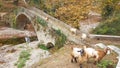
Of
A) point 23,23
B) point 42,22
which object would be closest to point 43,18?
point 42,22

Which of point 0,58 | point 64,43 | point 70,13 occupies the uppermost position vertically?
point 70,13

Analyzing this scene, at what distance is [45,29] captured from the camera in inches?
1137

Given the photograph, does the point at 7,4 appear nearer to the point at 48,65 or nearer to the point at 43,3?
the point at 43,3

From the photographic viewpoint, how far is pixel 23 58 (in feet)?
90.4

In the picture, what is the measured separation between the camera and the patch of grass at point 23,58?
24772mm

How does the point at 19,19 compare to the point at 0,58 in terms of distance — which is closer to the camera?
the point at 0,58

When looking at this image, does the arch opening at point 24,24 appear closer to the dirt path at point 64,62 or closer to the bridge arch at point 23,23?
the bridge arch at point 23,23

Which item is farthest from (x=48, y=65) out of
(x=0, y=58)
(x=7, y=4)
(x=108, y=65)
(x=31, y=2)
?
(x=7, y=4)

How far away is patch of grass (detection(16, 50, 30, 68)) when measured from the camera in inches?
975

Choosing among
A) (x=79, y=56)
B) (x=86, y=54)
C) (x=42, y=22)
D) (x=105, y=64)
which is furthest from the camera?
(x=42, y=22)

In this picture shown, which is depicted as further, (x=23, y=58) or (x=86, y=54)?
(x=23, y=58)

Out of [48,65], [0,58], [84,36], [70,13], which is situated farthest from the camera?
[0,58]

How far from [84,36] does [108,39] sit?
6.64ft

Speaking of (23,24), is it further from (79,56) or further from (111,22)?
(79,56)
